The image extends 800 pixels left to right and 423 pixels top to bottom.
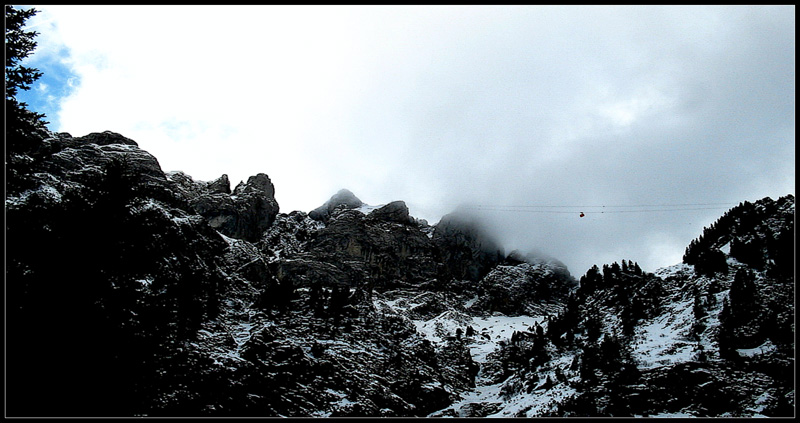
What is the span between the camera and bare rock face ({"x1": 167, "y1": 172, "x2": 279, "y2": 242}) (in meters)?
152

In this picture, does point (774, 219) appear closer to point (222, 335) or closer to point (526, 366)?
point (526, 366)

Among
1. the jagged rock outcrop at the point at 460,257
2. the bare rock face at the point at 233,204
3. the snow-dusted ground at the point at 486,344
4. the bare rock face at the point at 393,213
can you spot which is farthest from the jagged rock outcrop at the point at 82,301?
the jagged rock outcrop at the point at 460,257

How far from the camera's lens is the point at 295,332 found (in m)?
73.4

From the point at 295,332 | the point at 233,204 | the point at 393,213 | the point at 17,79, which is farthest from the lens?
the point at 393,213

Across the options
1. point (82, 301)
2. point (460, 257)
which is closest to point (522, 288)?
point (460, 257)

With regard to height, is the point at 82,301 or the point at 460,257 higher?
the point at 460,257

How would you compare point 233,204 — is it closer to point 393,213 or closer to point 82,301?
point 393,213

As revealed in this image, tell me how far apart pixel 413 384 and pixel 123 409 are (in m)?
59.2

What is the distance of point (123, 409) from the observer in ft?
Answer: 62.2

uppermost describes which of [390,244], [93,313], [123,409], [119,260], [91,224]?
[390,244]

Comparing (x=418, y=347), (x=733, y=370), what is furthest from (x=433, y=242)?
(x=733, y=370)

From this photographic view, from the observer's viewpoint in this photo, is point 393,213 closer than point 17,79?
No

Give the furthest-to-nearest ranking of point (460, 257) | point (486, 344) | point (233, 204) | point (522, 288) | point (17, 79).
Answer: point (460, 257) < point (522, 288) < point (233, 204) < point (486, 344) < point (17, 79)

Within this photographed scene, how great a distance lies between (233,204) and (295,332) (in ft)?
317
